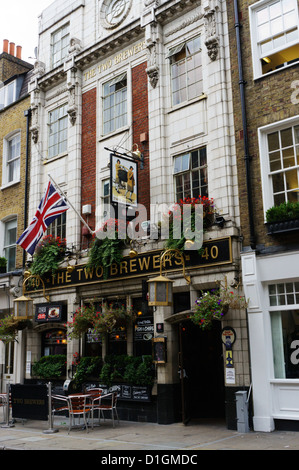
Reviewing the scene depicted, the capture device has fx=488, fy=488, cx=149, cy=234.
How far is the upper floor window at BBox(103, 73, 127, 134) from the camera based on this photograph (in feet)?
53.8

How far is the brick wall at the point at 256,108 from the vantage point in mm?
11914

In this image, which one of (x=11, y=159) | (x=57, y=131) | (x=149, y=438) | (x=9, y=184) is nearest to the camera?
(x=149, y=438)

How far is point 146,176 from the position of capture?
15008 mm

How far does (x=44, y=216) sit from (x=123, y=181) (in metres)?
3.27

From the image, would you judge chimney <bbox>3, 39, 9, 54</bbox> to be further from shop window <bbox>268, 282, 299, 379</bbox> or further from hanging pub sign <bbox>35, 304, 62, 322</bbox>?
shop window <bbox>268, 282, 299, 379</bbox>

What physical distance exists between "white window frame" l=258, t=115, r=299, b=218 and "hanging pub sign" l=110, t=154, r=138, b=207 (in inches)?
154

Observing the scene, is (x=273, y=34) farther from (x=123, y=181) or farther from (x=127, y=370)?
(x=127, y=370)

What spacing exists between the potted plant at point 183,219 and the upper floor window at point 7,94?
12607 millimetres

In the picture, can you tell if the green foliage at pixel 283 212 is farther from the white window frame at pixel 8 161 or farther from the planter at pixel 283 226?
the white window frame at pixel 8 161

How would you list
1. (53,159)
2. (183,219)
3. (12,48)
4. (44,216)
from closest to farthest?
(183,219) → (44,216) → (53,159) → (12,48)

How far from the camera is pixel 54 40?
776 inches

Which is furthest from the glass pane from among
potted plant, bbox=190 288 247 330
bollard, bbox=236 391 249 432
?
bollard, bbox=236 391 249 432

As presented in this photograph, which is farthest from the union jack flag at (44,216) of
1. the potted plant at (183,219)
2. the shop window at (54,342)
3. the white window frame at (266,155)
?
the white window frame at (266,155)

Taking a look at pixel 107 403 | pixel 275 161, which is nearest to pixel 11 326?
pixel 107 403
